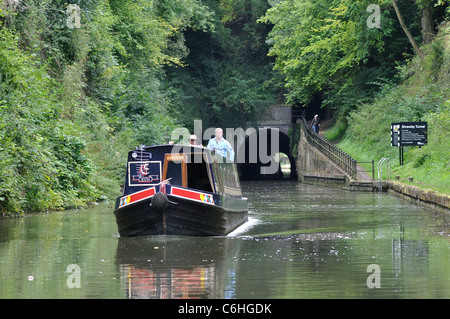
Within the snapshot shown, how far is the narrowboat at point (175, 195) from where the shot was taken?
14.5 meters

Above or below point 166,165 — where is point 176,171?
below

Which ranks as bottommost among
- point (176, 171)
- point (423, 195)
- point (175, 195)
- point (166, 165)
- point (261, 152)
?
point (261, 152)

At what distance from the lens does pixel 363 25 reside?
135 ft

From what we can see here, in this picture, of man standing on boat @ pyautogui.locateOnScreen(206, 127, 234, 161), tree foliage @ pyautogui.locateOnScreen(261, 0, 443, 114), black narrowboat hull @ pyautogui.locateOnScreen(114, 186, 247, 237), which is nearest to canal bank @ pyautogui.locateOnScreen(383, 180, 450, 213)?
man standing on boat @ pyautogui.locateOnScreen(206, 127, 234, 161)

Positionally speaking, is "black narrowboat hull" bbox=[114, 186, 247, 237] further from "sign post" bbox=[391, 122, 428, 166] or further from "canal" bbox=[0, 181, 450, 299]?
"sign post" bbox=[391, 122, 428, 166]

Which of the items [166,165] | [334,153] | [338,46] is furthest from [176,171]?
[338,46]

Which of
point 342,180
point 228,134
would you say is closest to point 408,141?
point 342,180

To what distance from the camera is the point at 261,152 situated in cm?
6731

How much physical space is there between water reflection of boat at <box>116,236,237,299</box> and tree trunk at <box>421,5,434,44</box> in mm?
27291

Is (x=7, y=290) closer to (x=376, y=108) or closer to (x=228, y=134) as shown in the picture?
(x=376, y=108)

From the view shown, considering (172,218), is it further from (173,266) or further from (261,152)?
(261,152)

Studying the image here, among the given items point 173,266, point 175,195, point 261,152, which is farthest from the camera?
point 261,152

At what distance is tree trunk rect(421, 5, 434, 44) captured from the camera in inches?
1526

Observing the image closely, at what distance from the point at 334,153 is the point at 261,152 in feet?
90.5
